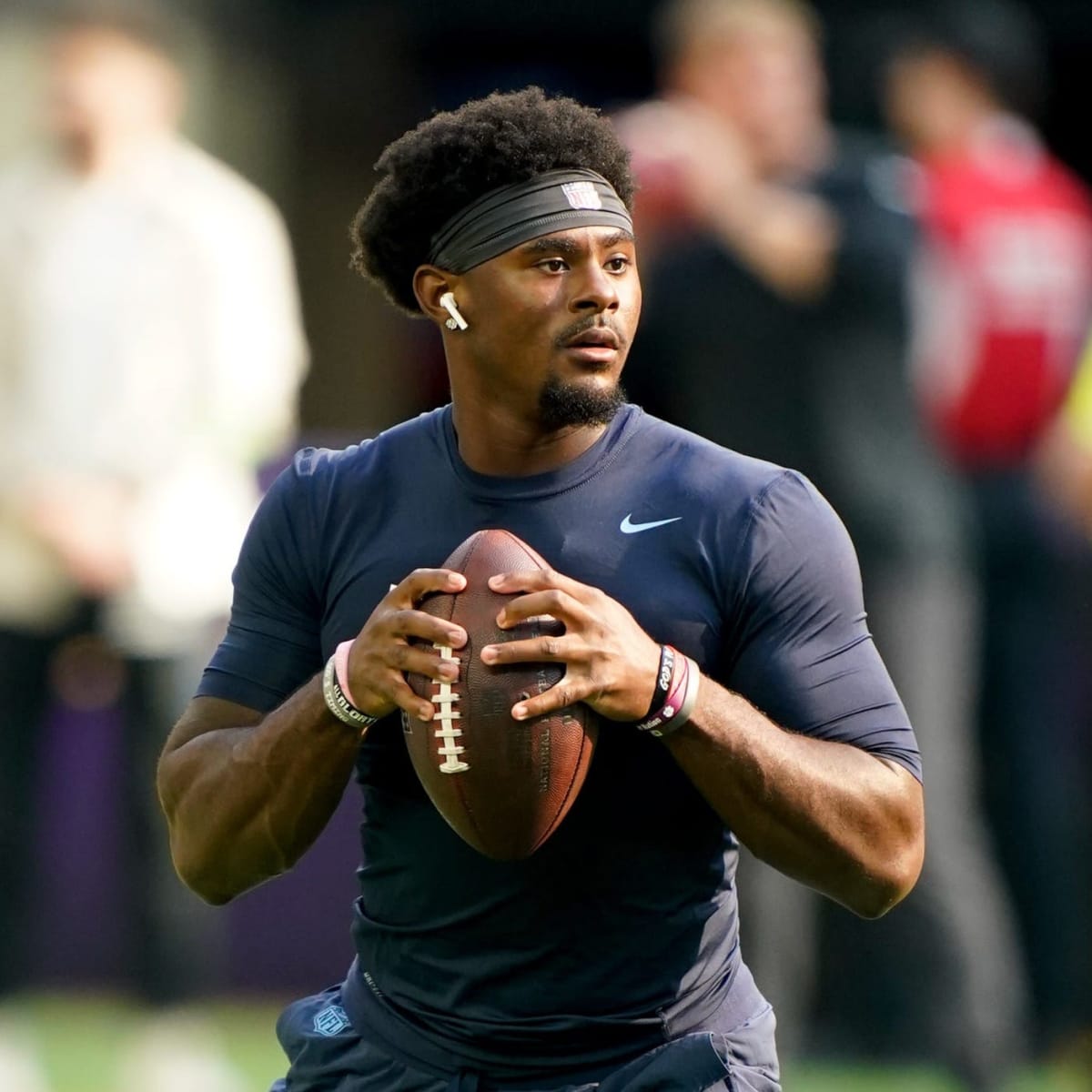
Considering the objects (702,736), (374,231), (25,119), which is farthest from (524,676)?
(25,119)

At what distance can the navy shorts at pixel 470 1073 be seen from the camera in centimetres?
356

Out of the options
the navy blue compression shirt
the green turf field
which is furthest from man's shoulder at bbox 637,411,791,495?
the green turf field

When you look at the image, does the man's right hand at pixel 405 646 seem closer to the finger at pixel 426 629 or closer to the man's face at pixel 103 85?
the finger at pixel 426 629

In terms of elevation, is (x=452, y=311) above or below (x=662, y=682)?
above

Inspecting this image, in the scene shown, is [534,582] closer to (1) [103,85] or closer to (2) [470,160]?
(2) [470,160]

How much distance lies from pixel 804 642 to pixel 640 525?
0.30m

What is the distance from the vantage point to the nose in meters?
3.65

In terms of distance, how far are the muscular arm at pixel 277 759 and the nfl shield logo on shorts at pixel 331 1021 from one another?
0.24 meters

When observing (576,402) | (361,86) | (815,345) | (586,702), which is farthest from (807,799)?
(361,86)

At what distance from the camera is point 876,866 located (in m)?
3.58

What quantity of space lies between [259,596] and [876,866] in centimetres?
105

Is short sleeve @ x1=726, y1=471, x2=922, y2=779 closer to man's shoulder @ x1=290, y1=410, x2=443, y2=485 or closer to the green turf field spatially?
man's shoulder @ x1=290, y1=410, x2=443, y2=485

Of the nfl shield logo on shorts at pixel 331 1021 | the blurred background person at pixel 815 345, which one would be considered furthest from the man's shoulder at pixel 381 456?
the blurred background person at pixel 815 345

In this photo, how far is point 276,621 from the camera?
386 centimetres
